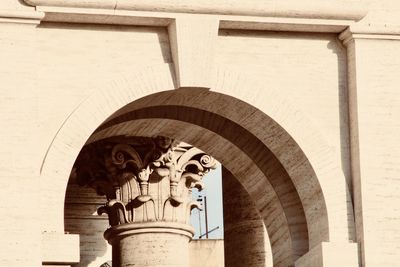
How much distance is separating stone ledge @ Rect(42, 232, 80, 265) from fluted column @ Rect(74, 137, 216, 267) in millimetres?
6030

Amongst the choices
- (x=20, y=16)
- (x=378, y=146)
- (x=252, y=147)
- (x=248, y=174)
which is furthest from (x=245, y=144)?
(x=20, y=16)

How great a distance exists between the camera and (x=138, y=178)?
4316 centimetres

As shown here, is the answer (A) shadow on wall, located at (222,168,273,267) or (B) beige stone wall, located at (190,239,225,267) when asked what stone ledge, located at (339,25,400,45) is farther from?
(B) beige stone wall, located at (190,239,225,267)

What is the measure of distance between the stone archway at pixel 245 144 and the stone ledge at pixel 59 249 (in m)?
0.29

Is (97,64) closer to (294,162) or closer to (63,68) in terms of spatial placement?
(63,68)

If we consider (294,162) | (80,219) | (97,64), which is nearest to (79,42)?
(97,64)

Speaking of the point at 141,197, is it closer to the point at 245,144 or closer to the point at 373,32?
the point at 245,144

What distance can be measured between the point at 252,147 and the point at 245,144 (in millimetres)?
177

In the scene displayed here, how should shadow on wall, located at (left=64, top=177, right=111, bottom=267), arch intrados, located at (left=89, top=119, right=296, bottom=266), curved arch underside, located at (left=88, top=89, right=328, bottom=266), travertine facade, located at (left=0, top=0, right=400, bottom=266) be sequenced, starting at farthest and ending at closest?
shadow on wall, located at (left=64, top=177, right=111, bottom=267), arch intrados, located at (left=89, top=119, right=296, bottom=266), curved arch underside, located at (left=88, top=89, right=328, bottom=266), travertine facade, located at (left=0, top=0, right=400, bottom=266)

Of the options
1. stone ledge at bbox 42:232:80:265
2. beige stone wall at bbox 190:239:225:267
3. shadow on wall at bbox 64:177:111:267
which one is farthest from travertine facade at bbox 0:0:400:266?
beige stone wall at bbox 190:239:225:267

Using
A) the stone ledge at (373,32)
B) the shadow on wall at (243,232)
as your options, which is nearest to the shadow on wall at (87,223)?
the shadow on wall at (243,232)

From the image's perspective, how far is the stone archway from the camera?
121 ft

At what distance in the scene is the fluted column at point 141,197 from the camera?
42.5m

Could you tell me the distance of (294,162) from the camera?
125 feet
